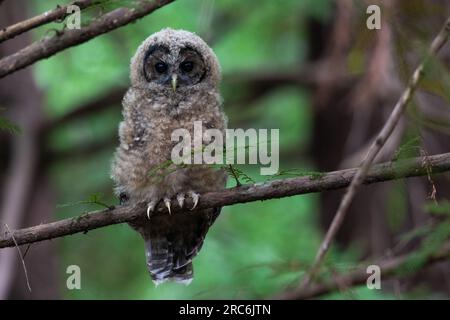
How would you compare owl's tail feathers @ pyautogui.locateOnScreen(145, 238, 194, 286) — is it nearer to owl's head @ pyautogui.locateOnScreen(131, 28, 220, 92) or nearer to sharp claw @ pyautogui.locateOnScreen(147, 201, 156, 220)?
sharp claw @ pyautogui.locateOnScreen(147, 201, 156, 220)

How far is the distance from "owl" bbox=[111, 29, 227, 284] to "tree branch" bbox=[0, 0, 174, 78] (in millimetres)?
661

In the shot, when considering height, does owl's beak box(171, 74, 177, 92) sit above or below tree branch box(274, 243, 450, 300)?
above

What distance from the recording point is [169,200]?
3.17 meters

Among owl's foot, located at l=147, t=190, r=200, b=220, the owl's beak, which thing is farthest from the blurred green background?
owl's foot, located at l=147, t=190, r=200, b=220

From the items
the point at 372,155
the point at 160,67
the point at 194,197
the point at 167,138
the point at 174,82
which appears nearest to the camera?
the point at 372,155

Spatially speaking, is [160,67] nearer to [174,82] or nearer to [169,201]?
[174,82]

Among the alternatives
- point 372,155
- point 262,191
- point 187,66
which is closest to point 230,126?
point 187,66

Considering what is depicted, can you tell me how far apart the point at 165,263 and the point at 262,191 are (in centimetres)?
124

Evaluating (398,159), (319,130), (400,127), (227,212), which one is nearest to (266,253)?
(227,212)

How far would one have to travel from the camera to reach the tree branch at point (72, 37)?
2.67 m

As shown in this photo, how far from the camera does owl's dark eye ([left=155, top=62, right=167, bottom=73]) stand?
11.6ft

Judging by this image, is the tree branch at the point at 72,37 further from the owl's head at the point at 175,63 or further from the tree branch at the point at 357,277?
the tree branch at the point at 357,277

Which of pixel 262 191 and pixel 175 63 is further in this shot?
pixel 175 63

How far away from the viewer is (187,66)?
11.6ft
